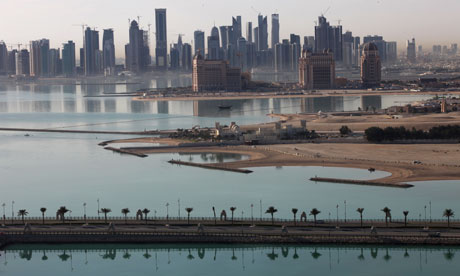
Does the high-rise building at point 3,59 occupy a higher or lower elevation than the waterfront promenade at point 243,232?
higher

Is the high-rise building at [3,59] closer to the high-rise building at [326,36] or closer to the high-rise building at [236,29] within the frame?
the high-rise building at [236,29]

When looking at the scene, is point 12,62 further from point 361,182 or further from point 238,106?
point 361,182

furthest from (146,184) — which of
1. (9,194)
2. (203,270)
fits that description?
(203,270)

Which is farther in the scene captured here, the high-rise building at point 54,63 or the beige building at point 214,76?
the high-rise building at point 54,63

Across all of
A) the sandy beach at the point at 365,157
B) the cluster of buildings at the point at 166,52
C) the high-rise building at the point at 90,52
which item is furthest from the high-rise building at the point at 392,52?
the sandy beach at the point at 365,157

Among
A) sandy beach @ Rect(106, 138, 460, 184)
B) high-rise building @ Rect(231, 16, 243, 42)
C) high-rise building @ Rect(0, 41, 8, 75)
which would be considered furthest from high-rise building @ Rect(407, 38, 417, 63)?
sandy beach @ Rect(106, 138, 460, 184)

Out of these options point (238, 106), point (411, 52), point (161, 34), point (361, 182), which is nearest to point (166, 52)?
point (161, 34)

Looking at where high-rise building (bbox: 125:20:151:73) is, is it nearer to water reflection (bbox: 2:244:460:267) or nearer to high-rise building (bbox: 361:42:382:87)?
high-rise building (bbox: 361:42:382:87)
